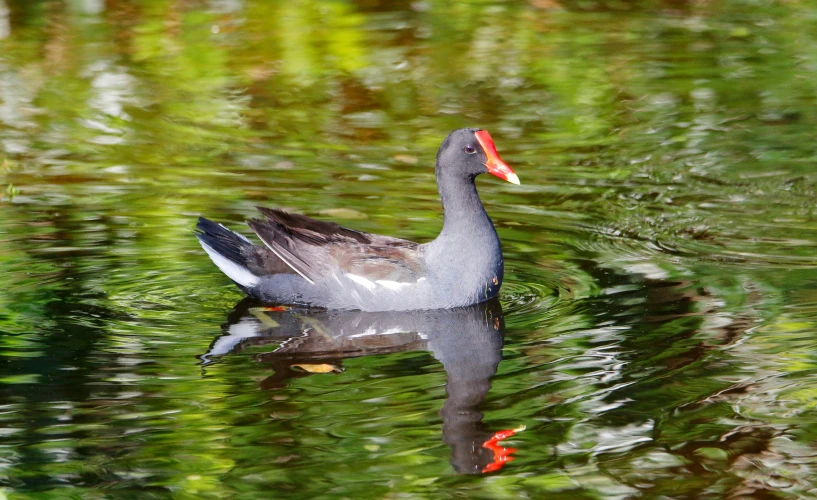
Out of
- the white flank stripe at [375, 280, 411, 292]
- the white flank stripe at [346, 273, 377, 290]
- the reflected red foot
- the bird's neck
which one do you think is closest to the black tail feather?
the white flank stripe at [346, 273, 377, 290]

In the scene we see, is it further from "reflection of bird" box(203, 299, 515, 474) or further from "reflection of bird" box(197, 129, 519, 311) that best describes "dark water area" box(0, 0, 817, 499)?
"reflection of bird" box(197, 129, 519, 311)

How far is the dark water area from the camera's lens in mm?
4402

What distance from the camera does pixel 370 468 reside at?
428 cm

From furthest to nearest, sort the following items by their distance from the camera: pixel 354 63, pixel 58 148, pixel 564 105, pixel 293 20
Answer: pixel 293 20
pixel 354 63
pixel 564 105
pixel 58 148

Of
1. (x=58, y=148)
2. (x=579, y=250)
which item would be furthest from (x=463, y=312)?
(x=58, y=148)

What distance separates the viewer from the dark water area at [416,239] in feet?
14.4

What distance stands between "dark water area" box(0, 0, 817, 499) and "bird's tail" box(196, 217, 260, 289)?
0.15 m

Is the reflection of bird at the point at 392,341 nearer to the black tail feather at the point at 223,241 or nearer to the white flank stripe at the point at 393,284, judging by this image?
the white flank stripe at the point at 393,284

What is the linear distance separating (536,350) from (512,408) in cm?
71

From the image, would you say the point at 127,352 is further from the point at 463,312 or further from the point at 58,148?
the point at 58,148

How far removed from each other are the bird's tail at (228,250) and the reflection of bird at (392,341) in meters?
0.15

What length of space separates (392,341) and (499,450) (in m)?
1.38

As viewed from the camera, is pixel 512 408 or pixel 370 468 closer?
pixel 370 468

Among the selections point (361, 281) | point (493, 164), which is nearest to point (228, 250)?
point (361, 281)
